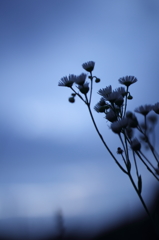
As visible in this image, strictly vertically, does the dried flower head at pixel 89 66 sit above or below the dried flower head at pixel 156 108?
above

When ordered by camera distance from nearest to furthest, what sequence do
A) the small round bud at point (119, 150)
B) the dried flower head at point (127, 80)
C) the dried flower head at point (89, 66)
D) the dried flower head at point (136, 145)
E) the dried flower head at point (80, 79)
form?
the dried flower head at point (136, 145) → the small round bud at point (119, 150) → the dried flower head at point (80, 79) → the dried flower head at point (127, 80) → the dried flower head at point (89, 66)

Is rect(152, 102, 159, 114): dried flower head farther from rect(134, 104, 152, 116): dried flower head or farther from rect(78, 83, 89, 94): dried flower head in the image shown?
rect(78, 83, 89, 94): dried flower head

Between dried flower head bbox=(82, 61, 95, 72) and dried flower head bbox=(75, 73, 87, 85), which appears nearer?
dried flower head bbox=(75, 73, 87, 85)

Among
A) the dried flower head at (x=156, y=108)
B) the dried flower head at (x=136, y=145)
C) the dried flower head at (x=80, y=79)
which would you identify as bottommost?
the dried flower head at (x=136, y=145)

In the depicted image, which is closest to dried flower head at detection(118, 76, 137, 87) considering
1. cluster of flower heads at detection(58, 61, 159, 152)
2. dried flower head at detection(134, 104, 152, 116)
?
cluster of flower heads at detection(58, 61, 159, 152)

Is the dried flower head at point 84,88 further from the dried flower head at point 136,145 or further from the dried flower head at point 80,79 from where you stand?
the dried flower head at point 136,145

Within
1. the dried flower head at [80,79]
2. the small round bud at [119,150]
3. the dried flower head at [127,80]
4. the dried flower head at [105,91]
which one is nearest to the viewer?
the small round bud at [119,150]

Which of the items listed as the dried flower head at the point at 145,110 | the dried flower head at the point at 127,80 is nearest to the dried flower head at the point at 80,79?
the dried flower head at the point at 127,80

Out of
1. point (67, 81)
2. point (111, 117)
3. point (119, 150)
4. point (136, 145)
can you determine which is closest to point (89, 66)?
point (67, 81)

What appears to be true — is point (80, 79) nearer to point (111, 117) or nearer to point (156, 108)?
point (111, 117)

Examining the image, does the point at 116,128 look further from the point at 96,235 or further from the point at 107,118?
the point at 96,235
